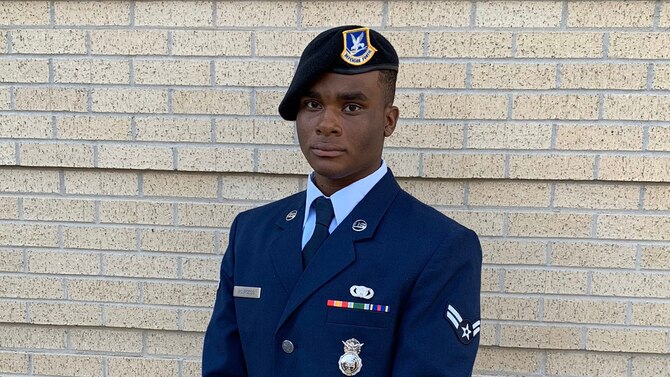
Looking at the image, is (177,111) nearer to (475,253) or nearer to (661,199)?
(475,253)

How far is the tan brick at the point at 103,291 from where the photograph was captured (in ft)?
9.30

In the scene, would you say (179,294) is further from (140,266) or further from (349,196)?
(349,196)

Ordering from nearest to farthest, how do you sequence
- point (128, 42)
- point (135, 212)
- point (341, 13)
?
point (341, 13) < point (128, 42) < point (135, 212)

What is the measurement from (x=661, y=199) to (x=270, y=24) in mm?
1731

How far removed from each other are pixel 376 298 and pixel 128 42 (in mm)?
1679

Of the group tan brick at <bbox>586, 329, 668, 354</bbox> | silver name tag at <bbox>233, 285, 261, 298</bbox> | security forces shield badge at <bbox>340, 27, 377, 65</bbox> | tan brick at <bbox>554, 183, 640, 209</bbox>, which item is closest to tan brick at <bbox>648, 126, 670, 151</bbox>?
tan brick at <bbox>554, 183, 640, 209</bbox>

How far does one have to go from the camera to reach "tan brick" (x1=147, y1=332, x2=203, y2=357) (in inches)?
112

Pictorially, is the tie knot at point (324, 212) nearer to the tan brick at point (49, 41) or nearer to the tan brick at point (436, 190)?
the tan brick at point (436, 190)

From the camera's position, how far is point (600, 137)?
8.30 ft

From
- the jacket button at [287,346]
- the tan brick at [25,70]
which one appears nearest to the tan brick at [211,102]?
the tan brick at [25,70]

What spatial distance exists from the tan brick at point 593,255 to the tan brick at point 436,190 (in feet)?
1.46

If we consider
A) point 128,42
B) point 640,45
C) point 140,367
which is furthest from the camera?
point 140,367

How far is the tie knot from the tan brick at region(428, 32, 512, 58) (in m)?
1.05

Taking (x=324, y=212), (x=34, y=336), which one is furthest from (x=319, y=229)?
(x=34, y=336)
